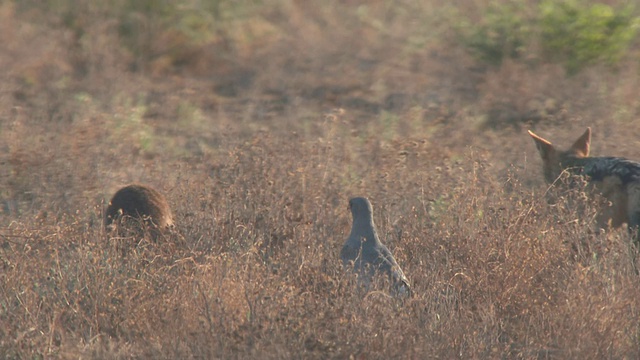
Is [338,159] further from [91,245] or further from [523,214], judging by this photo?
[91,245]

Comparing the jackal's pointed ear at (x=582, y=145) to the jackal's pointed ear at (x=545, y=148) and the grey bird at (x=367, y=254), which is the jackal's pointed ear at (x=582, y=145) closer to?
the jackal's pointed ear at (x=545, y=148)

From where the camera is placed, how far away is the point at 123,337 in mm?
5746

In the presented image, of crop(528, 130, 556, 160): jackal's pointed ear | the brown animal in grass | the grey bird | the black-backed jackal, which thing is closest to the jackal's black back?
the black-backed jackal

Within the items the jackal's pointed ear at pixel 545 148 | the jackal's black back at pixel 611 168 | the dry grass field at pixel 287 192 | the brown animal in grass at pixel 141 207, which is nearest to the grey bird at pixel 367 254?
the dry grass field at pixel 287 192

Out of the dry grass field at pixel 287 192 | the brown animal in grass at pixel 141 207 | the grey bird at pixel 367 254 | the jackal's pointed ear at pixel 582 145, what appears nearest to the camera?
the dry grass field at pixel 287 192

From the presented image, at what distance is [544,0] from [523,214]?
308 inches

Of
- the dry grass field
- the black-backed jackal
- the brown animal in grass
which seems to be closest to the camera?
the dry grass field

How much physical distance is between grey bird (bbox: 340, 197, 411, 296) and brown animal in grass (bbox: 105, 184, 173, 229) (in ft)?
4.69

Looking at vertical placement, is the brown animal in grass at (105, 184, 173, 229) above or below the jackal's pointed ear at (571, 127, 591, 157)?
below

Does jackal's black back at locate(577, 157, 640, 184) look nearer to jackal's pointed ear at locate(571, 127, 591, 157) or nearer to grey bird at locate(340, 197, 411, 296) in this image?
jackal's pointed ear at locate(571, 127, 591, 157)

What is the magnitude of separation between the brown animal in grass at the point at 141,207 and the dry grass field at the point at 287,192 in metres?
0.16

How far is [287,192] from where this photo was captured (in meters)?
7.86

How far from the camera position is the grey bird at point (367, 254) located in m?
6.00

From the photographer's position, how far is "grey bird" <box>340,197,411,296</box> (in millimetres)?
5996
